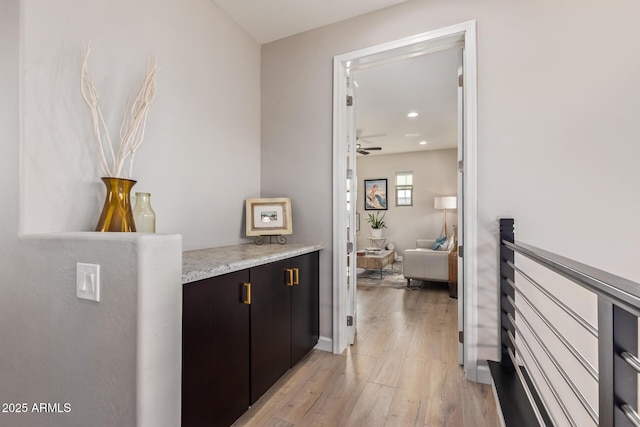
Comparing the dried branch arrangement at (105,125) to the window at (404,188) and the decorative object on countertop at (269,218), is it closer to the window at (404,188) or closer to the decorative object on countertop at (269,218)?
the decorative object on countertop at (269,218)

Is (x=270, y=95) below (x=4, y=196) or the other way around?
the other way around

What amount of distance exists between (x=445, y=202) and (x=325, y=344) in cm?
497

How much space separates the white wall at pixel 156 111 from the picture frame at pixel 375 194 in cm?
538

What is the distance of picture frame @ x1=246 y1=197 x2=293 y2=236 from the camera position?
2.36 metres

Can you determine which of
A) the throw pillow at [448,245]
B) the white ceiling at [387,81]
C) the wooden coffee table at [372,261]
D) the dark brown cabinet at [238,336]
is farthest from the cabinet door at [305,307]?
the throw pillow at [448,245]

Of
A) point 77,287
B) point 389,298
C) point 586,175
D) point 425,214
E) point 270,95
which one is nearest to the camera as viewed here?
point 77,287

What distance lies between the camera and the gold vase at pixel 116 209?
4.09 feet

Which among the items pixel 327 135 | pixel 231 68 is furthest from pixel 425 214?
pixel 231 68

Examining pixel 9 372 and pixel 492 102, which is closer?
pixel 9 372

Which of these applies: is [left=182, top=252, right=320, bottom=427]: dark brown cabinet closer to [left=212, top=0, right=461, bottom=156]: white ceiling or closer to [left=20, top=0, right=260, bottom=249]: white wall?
[left=20, top=0, right=260, bottom=249]: white wall

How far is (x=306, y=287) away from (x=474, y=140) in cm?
155

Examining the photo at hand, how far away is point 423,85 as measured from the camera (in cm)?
361

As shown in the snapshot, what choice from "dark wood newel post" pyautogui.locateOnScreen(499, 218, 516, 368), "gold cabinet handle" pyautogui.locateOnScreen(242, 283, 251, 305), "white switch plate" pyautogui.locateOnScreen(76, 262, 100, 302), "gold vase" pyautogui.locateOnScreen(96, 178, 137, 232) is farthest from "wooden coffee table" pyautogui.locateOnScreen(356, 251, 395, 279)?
"white switch plate" pyautogui.locateOnScreen(76, 262, 100, 302)

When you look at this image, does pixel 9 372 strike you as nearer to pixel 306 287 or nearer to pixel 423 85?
pixel 306 287
